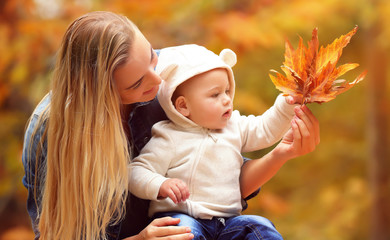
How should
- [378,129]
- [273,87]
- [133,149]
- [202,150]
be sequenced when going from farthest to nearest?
[378,129], [273,87], [133,149], [202,150]

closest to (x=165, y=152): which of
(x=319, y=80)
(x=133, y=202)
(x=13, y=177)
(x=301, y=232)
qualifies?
(x=133, y=202)

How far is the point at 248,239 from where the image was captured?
138 cm

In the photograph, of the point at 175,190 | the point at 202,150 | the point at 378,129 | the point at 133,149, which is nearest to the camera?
the point at 175,190

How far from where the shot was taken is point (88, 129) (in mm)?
1360

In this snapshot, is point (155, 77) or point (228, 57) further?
point (228, 57)

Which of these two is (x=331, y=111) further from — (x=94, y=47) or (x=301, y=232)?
(x=94, y=47)

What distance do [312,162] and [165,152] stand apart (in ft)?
11.3

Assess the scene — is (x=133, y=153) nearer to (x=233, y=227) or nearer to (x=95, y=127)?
(x=95, y=127)

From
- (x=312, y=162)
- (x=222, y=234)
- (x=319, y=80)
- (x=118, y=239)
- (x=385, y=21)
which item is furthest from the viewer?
(x=312, y=162)

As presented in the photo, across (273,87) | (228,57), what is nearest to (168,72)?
(228,57)

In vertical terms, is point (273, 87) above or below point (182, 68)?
below

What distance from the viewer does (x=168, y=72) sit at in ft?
4.64

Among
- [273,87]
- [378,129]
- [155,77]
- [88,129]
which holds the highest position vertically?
[155,77]

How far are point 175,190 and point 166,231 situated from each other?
0.33ft
